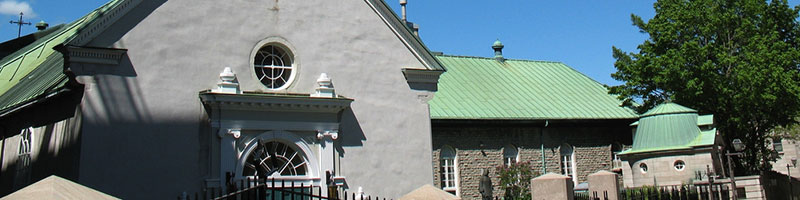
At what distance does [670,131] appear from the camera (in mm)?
26609

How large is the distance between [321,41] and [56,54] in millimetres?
7204

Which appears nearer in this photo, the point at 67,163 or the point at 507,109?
the point at 67,163

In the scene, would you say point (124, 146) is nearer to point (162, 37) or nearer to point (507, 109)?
point (162, 37)

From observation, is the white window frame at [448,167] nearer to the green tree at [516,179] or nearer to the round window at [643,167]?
the green tree at [516,179]

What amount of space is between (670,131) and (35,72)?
20.6m

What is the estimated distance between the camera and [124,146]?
14797mm

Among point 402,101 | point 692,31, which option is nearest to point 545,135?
point 692,31

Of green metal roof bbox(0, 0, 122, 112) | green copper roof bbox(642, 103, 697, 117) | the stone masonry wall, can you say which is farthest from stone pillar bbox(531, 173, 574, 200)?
green copper roof bbox(642, 103, 697, 117)

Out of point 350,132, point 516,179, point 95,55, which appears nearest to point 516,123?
point 516,179

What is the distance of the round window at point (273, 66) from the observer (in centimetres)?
1689

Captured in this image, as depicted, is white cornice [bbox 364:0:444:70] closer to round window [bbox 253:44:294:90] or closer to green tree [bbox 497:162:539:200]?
round window [bbox 253:44:294:90]

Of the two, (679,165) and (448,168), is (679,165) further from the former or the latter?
(448,168)

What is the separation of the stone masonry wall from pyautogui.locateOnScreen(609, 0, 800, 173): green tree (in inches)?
102

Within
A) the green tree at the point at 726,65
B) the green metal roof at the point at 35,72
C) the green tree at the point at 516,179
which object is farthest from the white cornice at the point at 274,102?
the green tree at the point at 726,65
